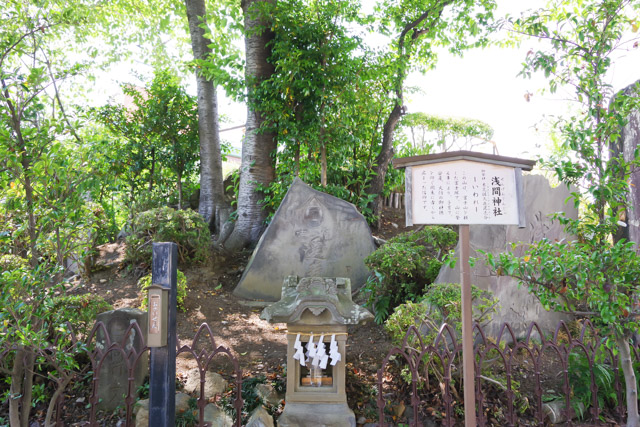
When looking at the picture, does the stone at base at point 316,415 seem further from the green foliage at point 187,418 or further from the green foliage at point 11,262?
the green foliage at point 11,262

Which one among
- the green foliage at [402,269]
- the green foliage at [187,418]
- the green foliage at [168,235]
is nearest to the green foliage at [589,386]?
the green foliage at [402,269]

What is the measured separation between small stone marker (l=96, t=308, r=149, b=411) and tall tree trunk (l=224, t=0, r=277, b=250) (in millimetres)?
4039

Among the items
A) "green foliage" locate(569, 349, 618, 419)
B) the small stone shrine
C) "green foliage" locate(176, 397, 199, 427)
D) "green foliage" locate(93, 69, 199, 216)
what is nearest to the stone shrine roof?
the small stone shrine

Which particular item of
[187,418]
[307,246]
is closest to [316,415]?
[187,418]

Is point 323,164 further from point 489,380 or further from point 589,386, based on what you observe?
point 589,386

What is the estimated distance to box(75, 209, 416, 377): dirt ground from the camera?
16.1ft

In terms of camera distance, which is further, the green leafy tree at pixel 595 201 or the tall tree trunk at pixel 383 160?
the tall tree trunk at pixel 383 160

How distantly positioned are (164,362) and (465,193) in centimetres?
265

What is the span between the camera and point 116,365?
401cm

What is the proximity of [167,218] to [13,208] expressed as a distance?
386cm

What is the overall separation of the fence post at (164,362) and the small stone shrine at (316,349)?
2.52ft

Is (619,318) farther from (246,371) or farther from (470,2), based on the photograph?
(470,2)

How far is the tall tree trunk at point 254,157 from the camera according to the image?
8212mm

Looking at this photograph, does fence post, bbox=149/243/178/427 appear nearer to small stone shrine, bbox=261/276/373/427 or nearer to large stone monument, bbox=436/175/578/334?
small stone shrine, bbox=261/276/373/427
